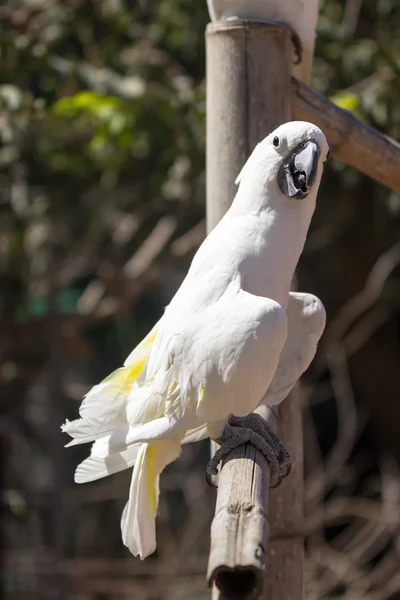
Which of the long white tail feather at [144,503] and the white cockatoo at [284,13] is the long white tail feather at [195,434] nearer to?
the long white tail feather at [144,503]

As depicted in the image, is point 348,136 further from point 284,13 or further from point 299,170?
point 299,170

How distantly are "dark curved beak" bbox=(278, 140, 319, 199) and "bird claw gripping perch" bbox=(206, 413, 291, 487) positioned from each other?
395 millimetres

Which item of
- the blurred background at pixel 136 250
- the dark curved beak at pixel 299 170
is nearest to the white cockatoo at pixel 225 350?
the dark curved beak at pixel 299 170

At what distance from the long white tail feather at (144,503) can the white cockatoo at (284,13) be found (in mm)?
832

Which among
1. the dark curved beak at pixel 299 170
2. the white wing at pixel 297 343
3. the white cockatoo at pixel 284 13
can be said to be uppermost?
the white cockatoo at pixel 284 13

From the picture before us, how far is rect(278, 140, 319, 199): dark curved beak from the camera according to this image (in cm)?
144

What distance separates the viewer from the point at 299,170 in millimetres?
1466

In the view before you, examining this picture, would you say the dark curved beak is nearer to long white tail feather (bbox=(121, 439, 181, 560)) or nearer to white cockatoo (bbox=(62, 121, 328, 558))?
white cockatoo (bbox=(62, 121, 328, 558))

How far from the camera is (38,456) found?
5039 mm

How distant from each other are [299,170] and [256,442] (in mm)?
458

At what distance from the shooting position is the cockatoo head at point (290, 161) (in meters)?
1.45

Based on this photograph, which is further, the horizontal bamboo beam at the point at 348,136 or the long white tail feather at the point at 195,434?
the horizontal bamboo beam at the point at 348,136

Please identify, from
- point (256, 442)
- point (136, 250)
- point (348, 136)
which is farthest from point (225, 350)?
point (136, 250)

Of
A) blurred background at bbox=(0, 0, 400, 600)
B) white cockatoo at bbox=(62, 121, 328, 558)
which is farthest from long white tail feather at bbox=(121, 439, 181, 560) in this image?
blurred background at bbox=(0, 0, 400, 600)
